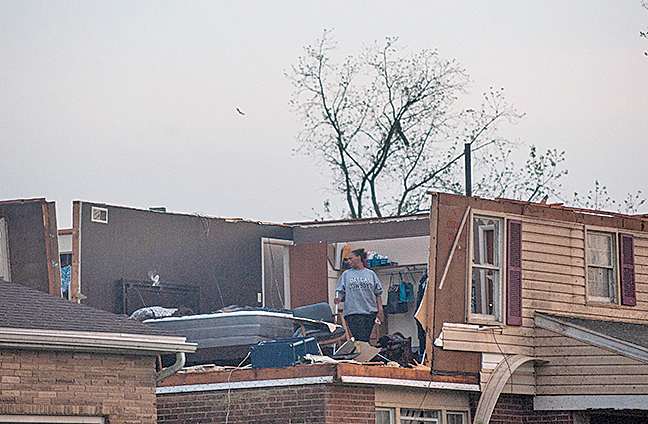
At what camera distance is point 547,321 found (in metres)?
16.1

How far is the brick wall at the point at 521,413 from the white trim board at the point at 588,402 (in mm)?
114

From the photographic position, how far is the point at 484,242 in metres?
17.2

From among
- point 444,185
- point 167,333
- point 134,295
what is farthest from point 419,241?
point 444,185

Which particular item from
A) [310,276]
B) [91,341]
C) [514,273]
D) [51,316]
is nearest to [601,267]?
[514,273]

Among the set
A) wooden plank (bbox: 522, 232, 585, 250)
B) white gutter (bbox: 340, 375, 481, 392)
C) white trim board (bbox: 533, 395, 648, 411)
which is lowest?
white trim board (bbox: 533, 395, 648, 411)

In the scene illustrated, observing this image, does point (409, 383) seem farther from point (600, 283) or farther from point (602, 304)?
point (600, 283)

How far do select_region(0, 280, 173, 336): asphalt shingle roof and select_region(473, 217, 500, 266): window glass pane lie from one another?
252 inches

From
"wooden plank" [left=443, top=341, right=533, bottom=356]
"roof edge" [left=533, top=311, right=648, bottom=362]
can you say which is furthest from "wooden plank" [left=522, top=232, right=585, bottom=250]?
"wooden plank" [left=443, top=341, right=533, bottom=356]

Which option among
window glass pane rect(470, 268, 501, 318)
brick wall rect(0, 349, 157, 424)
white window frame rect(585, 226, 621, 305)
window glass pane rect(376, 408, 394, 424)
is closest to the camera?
brick wall rect(0, 349, 157, 424)

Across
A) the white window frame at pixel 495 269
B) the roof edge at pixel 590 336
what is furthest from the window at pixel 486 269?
the roof edge at pixel 590 336

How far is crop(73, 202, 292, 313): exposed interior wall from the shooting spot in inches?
666

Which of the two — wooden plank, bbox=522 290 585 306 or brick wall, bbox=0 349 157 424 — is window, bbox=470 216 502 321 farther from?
brick wall, bbox=0 349 157 424

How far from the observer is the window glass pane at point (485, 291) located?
1628 cm

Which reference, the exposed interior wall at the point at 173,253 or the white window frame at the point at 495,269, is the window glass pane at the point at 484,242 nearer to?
the white window frame at the point at 495,269
